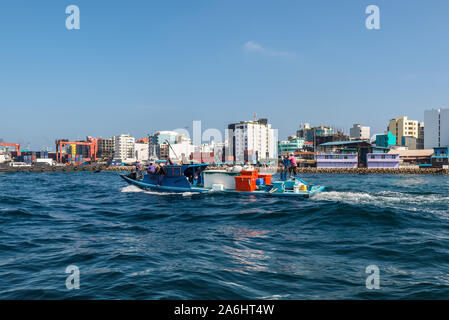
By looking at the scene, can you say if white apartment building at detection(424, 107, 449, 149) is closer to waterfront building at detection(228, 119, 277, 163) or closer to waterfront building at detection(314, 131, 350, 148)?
waterfront building at detection(314, 131, 350, 148)

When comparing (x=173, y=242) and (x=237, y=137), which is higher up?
(x=237, y=137)

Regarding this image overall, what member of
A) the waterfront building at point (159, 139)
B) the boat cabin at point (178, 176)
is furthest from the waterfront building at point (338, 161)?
the waterfront building at point (159, 139)

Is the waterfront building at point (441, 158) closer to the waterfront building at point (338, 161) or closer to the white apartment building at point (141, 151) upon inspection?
the waterfront building at point (338, 161)

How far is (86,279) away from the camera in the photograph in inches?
261

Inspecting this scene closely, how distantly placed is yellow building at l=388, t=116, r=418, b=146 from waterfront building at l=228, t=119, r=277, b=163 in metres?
51.6

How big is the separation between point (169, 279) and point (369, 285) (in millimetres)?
4105

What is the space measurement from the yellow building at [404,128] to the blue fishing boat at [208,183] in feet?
401

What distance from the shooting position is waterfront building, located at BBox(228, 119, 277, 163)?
13062 centimetres

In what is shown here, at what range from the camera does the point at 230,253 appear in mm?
8719

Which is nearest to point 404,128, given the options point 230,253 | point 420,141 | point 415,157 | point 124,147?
point 420,141

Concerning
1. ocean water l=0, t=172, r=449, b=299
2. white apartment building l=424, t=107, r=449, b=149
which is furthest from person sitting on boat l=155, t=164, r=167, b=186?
white apartment building l=424, t=107, r=449, b=149

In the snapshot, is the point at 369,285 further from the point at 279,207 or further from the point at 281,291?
the point at 279,207

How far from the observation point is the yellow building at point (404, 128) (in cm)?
12731
